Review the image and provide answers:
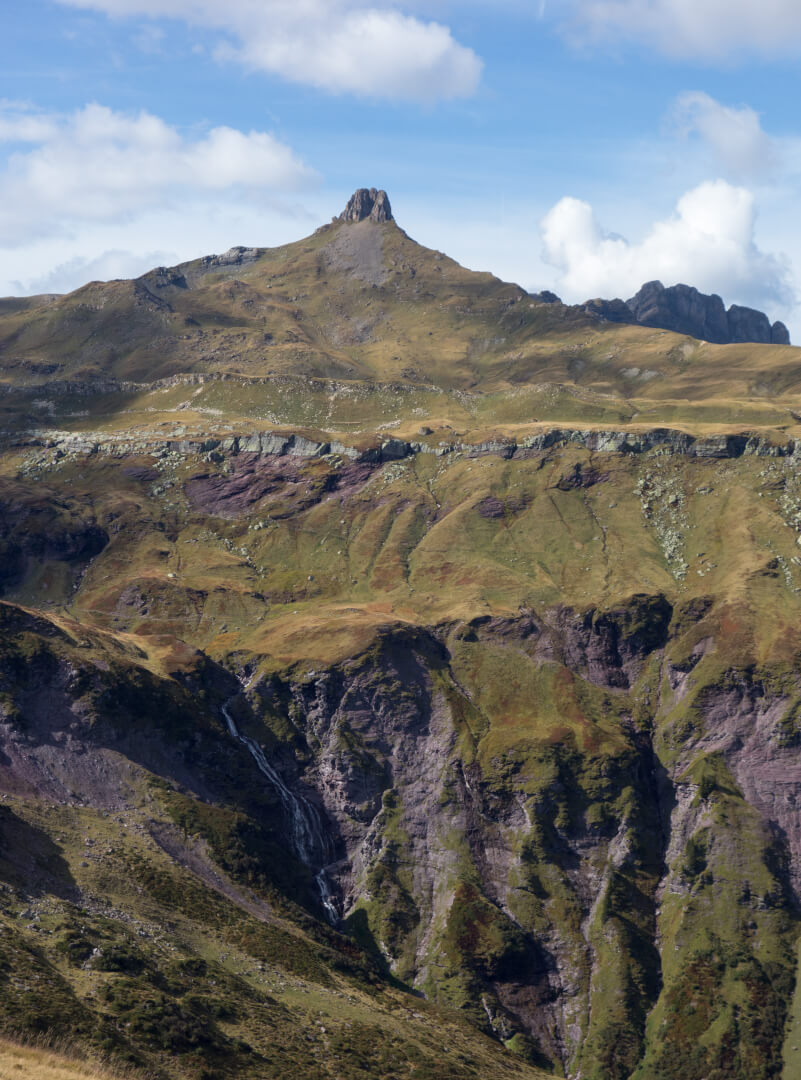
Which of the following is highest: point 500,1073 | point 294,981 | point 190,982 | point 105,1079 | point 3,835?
point 105,1079

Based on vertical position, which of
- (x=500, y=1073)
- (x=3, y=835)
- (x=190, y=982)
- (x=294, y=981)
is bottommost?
(x=500, y=1073)

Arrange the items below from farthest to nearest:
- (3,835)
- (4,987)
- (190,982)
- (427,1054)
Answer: (3,835)
(427,1054)
(190,982)
(4,987)

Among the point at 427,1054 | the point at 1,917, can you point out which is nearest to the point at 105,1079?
the point at 1,917

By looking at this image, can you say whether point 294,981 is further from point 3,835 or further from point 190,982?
point 3,835

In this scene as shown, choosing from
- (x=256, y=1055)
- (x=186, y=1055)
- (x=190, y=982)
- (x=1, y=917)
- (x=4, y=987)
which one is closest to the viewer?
(x=4, y=987)

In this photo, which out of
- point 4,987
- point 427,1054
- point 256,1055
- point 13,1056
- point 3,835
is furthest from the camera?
point 3,835

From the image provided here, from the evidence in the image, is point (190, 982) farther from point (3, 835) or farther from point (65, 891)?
point (3, 835)

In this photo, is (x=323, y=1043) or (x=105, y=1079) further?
(x=323, y=1043)

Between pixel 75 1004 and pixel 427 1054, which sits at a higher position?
pixel 75 1004

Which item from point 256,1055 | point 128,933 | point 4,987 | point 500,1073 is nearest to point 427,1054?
point 500,1073
